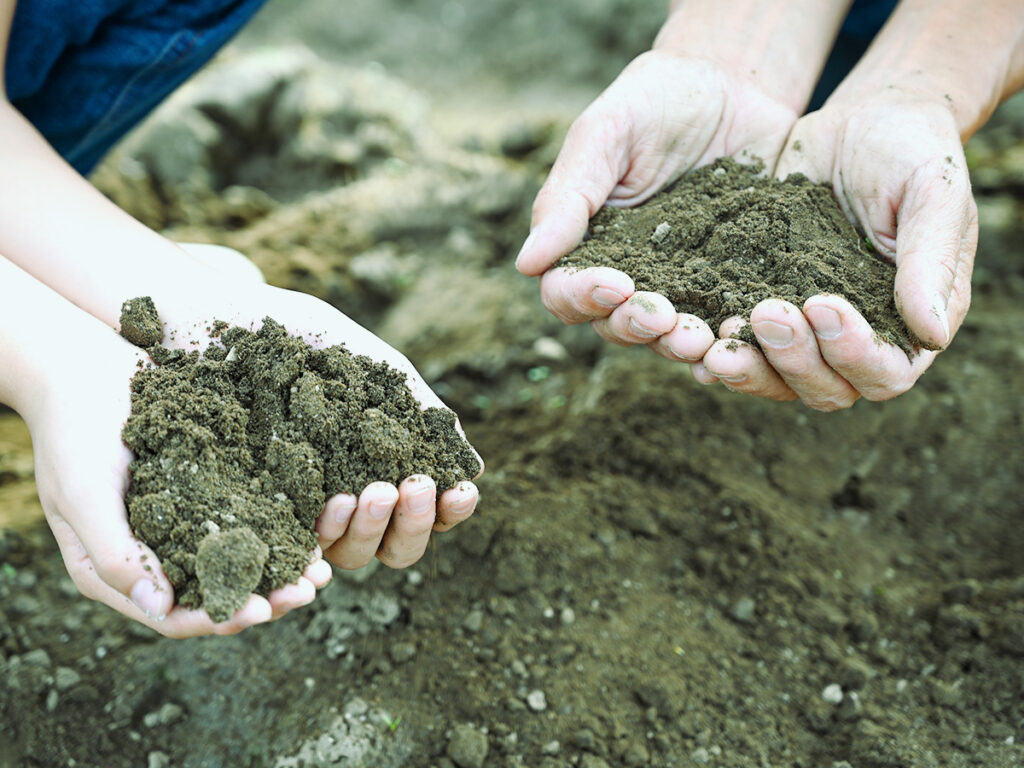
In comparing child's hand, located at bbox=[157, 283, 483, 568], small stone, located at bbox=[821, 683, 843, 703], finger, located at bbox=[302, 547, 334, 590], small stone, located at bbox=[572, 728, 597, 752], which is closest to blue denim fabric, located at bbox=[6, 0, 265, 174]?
child's hand, located at bbox=[157, 283, 483, 568]

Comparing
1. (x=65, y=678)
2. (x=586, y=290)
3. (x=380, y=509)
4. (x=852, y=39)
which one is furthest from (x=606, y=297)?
(x=852, y=39)

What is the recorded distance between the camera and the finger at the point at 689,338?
69.8 inches

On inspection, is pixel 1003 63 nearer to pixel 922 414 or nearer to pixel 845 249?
pixel 845 249

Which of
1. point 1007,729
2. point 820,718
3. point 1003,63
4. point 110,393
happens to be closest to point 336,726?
point 110,393

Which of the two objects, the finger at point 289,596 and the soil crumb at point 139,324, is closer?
the finger at point 289,596

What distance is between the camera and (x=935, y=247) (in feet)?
5.62

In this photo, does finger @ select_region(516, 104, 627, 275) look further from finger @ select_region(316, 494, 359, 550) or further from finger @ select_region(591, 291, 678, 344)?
finger @ select_region(316, 494, 359, 550)

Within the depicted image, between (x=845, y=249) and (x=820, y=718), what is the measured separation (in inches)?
41.6

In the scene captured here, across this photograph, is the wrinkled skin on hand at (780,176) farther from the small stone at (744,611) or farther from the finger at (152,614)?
the finger at (152,614)

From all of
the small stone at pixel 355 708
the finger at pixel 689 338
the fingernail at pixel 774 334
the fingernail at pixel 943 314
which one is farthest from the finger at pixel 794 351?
the small stone at pixel 355 708

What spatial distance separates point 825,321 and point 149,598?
1.30 meters

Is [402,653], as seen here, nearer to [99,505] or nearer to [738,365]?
[99,505]

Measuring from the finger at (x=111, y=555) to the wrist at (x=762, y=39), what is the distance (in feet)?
6.02

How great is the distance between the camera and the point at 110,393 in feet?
4.99
